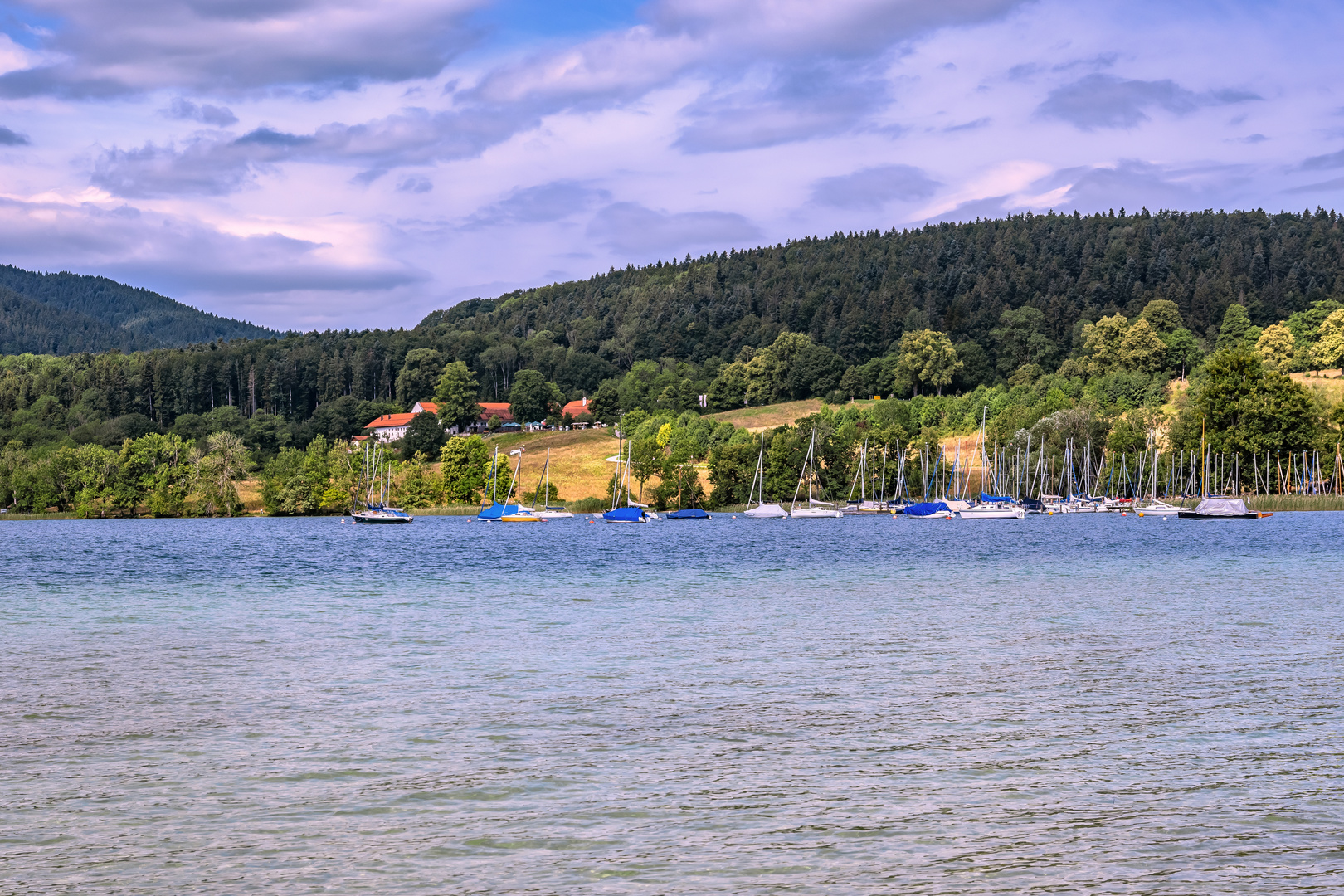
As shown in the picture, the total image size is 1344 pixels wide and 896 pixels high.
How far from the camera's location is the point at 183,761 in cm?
1812

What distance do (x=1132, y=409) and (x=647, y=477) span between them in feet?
247

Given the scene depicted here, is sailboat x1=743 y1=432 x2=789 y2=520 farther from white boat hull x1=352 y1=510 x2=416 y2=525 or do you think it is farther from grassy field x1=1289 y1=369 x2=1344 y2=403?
grassy field x1=1289 y1=369 x2=1344 y2=403

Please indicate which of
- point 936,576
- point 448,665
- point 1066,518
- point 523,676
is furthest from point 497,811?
point 1066,518

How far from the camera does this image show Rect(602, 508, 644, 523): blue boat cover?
5477 inches

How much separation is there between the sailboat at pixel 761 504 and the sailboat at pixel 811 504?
1.69 meters

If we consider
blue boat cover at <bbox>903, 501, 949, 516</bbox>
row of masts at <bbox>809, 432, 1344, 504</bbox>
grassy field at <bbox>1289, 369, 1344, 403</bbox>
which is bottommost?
blue boat cover at <bbox>903, 501, 949, 516</bbox>

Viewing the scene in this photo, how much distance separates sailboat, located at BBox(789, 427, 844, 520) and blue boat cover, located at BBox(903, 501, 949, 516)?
8680mm

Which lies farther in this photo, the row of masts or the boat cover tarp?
the row of masts

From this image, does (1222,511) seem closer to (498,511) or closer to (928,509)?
(928,509)

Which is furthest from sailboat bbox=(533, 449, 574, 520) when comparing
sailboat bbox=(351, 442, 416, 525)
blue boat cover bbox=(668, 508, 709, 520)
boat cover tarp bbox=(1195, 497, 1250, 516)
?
boat cover tarp bbox=(1195, 497, 1250, 516)

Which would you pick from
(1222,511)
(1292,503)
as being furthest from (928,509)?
(1292,503)

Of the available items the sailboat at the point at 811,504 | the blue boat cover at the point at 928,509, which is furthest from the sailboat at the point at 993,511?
the sailboat at the point at 811,504

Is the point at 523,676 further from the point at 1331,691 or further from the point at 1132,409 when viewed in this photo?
the point at 1132,409

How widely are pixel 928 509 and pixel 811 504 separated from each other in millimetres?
15010
